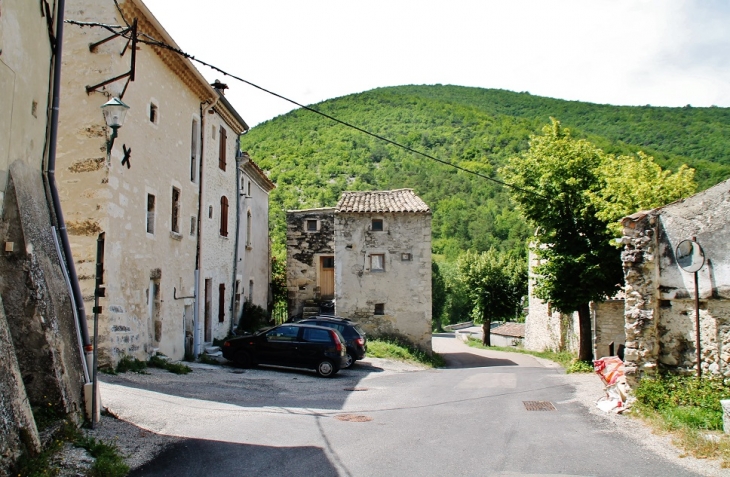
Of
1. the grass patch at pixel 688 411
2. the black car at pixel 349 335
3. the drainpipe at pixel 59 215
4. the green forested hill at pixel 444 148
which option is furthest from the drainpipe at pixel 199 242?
the green forested hill at pixel 444 148

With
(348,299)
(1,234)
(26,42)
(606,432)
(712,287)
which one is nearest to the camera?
(1,234)

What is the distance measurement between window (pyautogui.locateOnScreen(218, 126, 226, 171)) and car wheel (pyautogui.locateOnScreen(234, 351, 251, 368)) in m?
7.12

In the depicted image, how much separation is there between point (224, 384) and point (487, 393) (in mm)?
5991

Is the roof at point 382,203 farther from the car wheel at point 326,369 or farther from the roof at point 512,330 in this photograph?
the roof at point 512,330

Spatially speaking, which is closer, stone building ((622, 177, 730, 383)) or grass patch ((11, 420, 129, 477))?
grass patch ((11, 420, 129, 477))

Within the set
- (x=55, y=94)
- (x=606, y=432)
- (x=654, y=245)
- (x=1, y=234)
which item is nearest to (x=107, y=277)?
(x=55, y=94)

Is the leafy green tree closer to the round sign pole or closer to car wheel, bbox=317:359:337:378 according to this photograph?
the round sign pole

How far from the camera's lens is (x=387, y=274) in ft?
85.0

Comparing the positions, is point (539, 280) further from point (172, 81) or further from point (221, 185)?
point (172, 81)

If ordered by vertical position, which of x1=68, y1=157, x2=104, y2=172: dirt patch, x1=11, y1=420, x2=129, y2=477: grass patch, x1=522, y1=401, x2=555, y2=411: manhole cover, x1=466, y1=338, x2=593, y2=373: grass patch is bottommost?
x1=466, y1=338, x2=593, y2=373: grass patch

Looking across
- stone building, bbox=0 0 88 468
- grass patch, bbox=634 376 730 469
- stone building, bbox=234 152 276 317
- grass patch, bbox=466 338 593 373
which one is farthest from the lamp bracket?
grass patch, bbox=466 338 593 373

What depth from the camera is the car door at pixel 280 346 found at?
1647cm

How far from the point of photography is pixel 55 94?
28.5 ft

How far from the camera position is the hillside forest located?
5784cm
